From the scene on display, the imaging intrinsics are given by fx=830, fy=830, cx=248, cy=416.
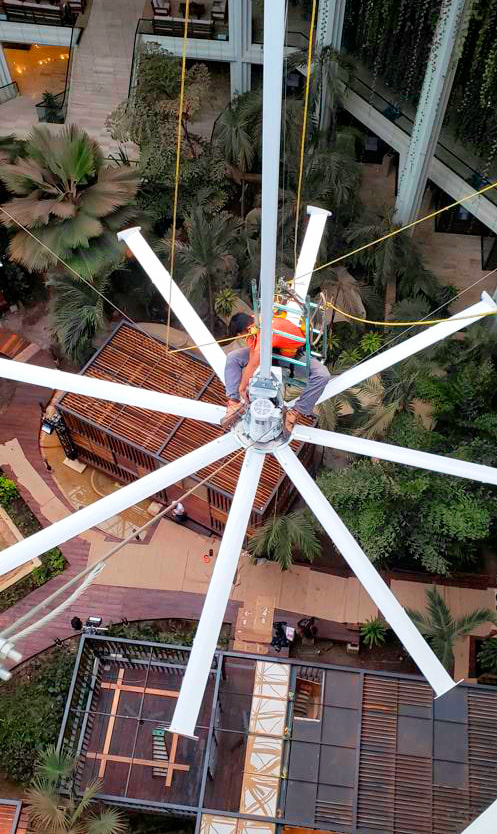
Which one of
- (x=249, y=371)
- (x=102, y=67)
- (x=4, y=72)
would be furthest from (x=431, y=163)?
(x=249, y=371)

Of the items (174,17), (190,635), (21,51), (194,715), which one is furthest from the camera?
(21,51)

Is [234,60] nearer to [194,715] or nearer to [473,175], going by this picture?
[473,175]

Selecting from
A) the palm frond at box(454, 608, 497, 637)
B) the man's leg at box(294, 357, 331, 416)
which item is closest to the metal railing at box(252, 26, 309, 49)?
the man's leg at box(294, 357, 331, 416)

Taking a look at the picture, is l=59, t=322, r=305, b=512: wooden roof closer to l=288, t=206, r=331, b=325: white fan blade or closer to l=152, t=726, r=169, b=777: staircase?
l=152, t=726, r=169, b=777: staircase

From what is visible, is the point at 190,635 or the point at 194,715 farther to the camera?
the point at 190,635

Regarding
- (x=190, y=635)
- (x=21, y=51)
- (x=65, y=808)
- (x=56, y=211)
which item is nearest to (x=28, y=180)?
(x=56, y=211)

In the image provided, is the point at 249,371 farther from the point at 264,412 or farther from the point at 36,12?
the point at 36,12
